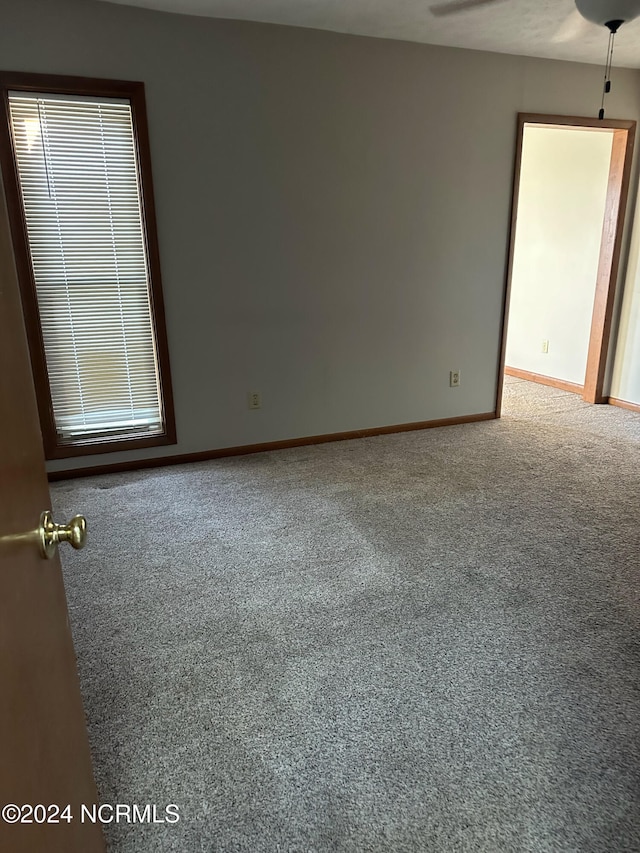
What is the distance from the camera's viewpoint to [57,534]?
83 centimetres

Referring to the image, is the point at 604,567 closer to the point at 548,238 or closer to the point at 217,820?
the point at 217,820

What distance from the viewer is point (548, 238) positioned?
5109 mm

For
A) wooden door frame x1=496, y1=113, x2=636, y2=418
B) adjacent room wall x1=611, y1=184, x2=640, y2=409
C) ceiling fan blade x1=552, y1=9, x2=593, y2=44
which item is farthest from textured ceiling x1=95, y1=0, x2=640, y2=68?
adjacent room wall x1=611, y1=184, x2=640, y2=409

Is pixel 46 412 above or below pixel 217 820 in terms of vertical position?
above

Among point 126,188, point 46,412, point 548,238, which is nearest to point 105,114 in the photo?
point 126,188

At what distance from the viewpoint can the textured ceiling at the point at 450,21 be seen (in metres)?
2.82

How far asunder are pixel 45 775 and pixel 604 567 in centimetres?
220

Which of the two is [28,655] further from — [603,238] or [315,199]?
[603,238]

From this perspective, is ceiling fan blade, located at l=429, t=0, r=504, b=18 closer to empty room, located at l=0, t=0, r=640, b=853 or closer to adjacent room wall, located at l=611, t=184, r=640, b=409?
empty room, located at l=0, t=0, r=640, b=853

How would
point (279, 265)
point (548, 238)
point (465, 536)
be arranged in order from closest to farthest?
point (465, 536) < point (279, 265) < point (548, 238)

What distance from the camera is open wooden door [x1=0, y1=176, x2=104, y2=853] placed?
2.02ft

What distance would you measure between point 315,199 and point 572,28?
5.86 feet

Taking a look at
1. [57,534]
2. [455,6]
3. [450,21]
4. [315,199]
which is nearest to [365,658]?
[57,534]

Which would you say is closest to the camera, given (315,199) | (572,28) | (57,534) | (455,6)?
(57,534)
